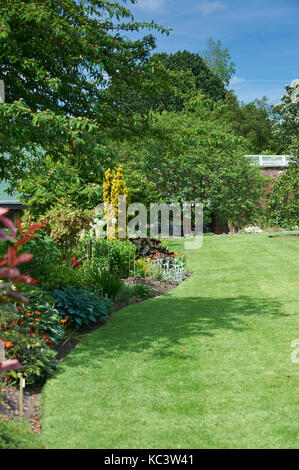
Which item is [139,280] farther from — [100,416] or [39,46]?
[100,416]

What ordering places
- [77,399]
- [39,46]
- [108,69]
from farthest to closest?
[108,69]
[39,46]
[77,399]

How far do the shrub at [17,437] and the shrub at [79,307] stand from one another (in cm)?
291

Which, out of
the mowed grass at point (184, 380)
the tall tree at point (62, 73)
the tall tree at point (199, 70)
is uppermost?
the tall tree at point (199, 70)

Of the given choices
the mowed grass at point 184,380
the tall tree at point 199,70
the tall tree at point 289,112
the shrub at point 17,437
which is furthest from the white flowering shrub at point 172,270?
the tall tree at point 199,70

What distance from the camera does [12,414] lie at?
4.17 m

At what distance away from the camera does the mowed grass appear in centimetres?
402

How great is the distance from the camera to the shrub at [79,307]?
279 inches

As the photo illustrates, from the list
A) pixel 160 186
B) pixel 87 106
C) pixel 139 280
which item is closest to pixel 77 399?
pixel 87 106

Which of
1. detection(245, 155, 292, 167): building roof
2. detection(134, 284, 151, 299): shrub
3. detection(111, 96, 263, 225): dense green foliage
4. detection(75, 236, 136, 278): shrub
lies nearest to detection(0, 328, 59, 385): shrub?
detection(134, 284, 151, 299): shrub

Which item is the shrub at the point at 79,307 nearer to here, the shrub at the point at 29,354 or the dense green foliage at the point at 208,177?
the shrub at the point at 29,354

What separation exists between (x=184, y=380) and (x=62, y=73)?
16.0 feet

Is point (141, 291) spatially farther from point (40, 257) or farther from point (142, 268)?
point (40, 257)

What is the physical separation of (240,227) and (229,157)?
431 cm

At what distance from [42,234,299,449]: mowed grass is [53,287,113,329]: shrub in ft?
0.87
